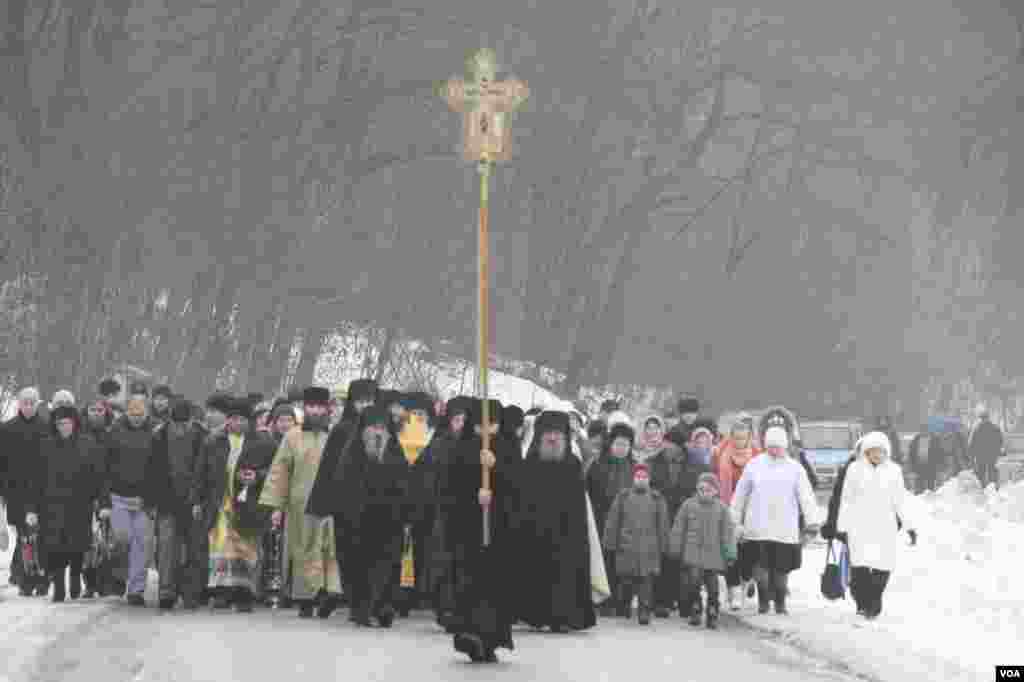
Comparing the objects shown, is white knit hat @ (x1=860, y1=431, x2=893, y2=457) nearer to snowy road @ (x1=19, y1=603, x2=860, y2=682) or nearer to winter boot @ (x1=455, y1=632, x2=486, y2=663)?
snowy road @ (x1=19, y1=603, x2=860, y2=682)

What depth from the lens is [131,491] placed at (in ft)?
68.3

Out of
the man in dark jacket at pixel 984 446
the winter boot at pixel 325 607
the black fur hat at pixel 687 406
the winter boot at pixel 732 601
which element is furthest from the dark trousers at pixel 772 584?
the man in dark jacket at pixel 984 446

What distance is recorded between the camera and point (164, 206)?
39.7 m

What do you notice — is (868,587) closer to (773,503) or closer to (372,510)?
(773,503)

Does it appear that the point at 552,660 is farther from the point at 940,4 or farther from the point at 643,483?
the point at 940,4

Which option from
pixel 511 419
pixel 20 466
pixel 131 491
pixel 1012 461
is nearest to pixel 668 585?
pixel 131 491

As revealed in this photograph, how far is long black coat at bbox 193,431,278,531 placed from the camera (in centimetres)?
2053

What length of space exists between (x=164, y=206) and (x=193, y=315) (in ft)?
8.61

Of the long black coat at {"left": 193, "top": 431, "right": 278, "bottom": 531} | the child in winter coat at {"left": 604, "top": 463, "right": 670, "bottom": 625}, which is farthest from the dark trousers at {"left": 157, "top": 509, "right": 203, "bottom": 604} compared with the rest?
the child in winter coat at {"left": 604, "top": 463, "right": 670, "bottom": 625}

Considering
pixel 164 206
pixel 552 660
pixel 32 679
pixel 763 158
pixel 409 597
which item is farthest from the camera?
pixel 763 158

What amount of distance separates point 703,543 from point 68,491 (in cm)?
526

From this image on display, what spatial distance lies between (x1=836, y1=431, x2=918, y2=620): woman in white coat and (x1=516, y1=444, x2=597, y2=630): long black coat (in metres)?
2.87

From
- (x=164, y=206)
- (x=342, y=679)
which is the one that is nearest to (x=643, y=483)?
(x=342, y=679)

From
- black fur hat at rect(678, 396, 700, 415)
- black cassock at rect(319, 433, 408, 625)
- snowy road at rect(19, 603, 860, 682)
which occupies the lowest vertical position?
snowy road at rect(19, 603, 860, 682)
